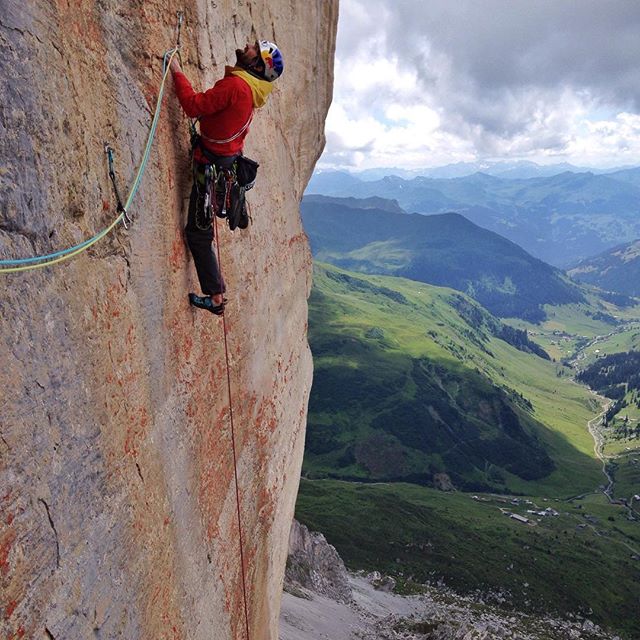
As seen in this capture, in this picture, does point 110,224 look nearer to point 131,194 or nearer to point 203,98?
point 131,194

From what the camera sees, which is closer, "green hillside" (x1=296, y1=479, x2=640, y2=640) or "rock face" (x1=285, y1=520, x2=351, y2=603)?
"rock face" (x1=285, y1=520, x2=351, y2=603)

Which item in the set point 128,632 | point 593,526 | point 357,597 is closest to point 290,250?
point 128,632

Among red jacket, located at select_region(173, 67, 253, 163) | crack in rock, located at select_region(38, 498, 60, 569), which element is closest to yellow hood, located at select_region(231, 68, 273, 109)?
red jacket, located at select_region(173, 67, 253, 163)

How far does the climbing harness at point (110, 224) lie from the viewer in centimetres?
637

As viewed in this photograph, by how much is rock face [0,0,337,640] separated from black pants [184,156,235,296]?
200mm

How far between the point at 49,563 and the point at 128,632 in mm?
2596

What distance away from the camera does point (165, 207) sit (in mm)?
10000

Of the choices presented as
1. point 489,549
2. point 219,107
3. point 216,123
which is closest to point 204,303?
point 216,123

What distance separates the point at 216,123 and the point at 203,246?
2284 mm

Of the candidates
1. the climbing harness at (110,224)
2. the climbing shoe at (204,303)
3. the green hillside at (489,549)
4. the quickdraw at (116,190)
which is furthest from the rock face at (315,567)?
the climbing harness at (110,224)

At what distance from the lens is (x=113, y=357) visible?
8.23m

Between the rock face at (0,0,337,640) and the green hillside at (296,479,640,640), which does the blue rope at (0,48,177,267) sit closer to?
the rock face at (0,0,337,640)

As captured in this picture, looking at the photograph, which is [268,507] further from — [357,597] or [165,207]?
[357,597]

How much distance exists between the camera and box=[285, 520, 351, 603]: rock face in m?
61.1
